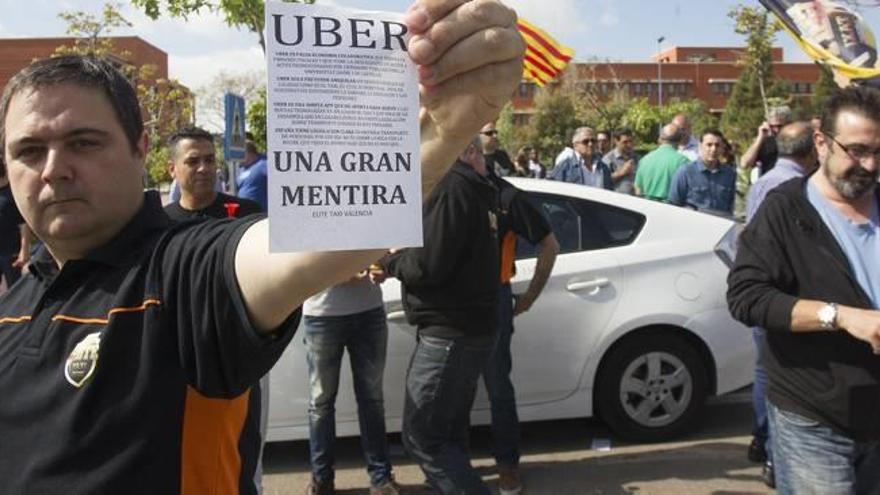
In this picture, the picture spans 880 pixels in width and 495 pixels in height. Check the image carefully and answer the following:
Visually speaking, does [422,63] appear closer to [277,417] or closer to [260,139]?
[277,417]

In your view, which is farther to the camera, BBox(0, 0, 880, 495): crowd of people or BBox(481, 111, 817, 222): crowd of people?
BBox(481, 111, 817, 222): crowd of people

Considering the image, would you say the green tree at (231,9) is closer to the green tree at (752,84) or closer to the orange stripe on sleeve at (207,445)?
the orange stripe on sleeve at (207,445)

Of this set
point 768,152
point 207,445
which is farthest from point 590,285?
point 207,445

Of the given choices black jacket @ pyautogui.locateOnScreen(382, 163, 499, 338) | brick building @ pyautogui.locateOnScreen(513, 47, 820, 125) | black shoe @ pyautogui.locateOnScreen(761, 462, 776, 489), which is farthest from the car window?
brick building @ pyautogui.locateOnScreen(513, 47, 820, 125)

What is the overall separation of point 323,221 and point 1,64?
6033 cm

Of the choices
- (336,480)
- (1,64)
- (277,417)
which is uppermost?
(1,64)

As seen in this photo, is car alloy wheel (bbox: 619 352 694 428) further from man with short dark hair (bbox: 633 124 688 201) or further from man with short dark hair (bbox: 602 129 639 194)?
man with short dark hair (bbox: 602 129 639 194)

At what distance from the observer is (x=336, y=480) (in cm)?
482

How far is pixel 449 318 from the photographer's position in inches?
143

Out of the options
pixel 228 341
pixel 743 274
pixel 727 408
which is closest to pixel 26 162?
pixel 228 341

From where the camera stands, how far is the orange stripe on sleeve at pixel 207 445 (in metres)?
1.49

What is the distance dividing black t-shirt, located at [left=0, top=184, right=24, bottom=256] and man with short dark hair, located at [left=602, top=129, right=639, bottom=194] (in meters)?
6.81

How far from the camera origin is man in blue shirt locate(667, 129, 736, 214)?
7711mm

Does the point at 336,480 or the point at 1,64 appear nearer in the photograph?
the point at 336,480
